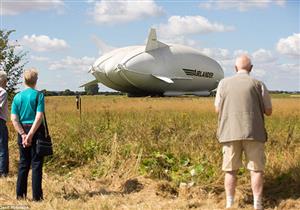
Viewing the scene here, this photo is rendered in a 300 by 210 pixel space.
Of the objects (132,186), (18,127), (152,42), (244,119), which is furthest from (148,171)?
(152,42)

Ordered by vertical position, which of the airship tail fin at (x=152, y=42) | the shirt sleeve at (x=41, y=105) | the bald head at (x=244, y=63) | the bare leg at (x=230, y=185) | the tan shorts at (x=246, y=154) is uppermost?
the airship tail fin at (x=152, y=42)

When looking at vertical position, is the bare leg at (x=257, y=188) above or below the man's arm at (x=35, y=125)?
below

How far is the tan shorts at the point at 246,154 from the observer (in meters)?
5.96

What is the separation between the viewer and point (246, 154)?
6020 mm

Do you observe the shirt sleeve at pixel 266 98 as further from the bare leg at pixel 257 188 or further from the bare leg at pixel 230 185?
the bare leg at pixel 230 185

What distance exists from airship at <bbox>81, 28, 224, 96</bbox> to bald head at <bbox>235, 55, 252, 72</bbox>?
64813mm

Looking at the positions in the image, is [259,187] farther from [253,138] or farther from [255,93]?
[255,93]

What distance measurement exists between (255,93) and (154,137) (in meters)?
3.61

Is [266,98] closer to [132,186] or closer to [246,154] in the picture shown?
[246,154]

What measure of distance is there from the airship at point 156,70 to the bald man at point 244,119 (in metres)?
64.8

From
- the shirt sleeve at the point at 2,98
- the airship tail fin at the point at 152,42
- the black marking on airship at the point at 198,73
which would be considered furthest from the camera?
the black marking on airship at the point at 198,73

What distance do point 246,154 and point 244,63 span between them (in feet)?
3.44

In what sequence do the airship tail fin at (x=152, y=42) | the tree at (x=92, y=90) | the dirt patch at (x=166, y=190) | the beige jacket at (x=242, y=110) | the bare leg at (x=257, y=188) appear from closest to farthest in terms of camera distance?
1. the beige jacket at (x=242, y=110)
2. the bare leg at (x=257, y=188)
3. the dirt patch at (x=166, y=190)
4. the airship tail fin at (x=152, y=42)
5. the tree at (x=92, y=90)

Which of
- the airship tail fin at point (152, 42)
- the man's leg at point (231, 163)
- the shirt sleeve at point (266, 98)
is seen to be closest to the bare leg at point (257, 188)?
the man's leg at point (231, 163)
